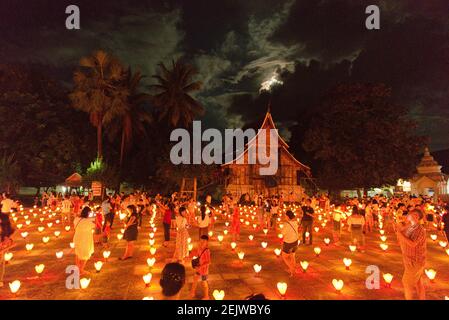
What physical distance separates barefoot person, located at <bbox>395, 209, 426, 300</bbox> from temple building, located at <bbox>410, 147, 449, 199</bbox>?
128ft

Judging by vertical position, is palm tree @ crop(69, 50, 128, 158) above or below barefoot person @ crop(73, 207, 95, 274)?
above

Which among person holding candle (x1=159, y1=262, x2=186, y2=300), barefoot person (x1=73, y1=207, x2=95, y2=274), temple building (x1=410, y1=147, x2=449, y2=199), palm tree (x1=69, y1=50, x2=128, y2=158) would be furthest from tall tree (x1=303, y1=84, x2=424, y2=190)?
person holding candle (x1=159, y1=262, x2=186, y2=300)

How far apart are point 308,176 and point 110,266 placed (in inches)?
1177

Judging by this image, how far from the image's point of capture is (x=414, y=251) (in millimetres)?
5652

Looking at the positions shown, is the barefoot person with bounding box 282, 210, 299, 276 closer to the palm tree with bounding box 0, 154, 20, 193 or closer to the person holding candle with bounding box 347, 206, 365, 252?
the person holding candle with bounding box 347, 206, 365, 252

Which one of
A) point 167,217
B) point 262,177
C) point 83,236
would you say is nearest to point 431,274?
point 167,217

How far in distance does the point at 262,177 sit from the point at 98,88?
748 inches

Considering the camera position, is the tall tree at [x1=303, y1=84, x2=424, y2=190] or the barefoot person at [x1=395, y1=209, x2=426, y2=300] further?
the tall tree at [x1=303, y1=84, x2=424, y2=190]

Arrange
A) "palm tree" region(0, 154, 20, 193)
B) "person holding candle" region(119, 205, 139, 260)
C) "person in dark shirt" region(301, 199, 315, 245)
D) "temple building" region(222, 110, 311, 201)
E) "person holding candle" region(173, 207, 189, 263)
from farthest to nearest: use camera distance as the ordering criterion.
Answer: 1. "temple building" region(222, 110, 311, 201)
2. "palm tree" region(0, 154, 20, 193)
3. "person in dark shirt" region(301, 199, 315, 245)
4. "person holding candle" region(119, 205, 139, 260)
5. "person holding candle" region(173, 207, 189, 263)

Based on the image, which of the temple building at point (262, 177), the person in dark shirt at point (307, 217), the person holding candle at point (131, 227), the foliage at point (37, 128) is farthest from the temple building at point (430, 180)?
the foliage at point (37, 128)

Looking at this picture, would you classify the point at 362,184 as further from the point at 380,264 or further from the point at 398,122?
the point at 380,264

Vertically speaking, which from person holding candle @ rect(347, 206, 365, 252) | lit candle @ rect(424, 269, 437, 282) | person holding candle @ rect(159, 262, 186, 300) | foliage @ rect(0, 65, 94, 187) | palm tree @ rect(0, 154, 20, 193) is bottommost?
lit candle @ rect(424, 269, 437, 282)

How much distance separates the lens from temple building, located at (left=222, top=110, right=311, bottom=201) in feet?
113

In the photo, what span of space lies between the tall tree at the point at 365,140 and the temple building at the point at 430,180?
8747 millimetres
